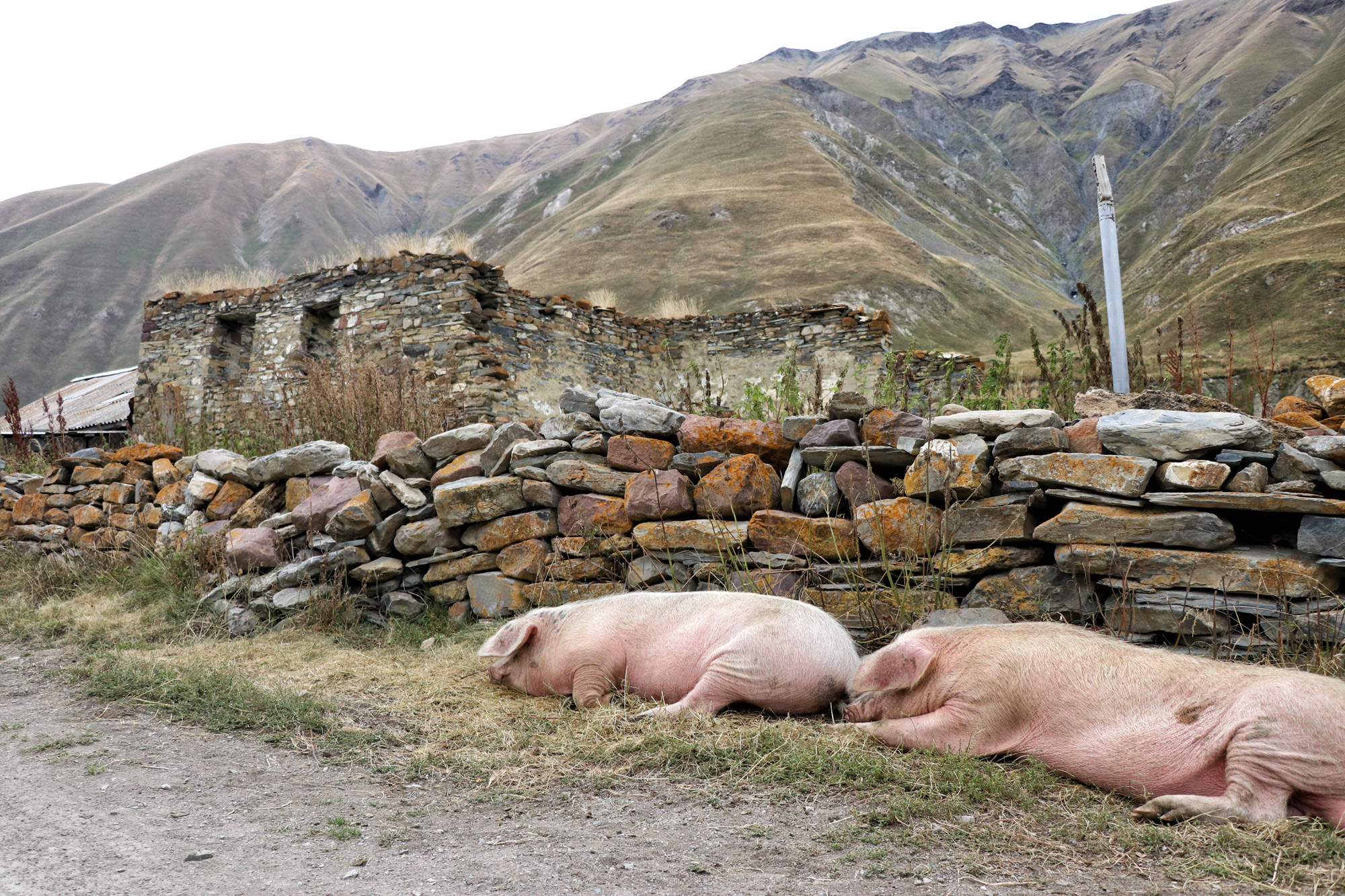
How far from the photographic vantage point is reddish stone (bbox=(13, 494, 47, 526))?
314 inches

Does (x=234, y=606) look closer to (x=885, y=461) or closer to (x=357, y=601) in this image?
(x=357, y=601)

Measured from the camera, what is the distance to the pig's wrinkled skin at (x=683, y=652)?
3.30 meters

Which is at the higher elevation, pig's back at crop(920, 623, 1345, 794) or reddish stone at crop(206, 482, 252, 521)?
reddish stone at crop(206, 482, 252, 521)

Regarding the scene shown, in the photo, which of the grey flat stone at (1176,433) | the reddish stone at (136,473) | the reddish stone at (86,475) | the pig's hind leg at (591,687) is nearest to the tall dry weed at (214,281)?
the reddish stone at (86,475)

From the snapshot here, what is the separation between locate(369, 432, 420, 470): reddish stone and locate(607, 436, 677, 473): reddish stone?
176cm

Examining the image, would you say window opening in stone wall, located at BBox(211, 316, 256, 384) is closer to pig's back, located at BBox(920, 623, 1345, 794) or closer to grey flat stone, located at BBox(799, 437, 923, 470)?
grey flat stone, located at BBox(799, 437, 923, 470)

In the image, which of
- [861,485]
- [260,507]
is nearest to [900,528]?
[861,485]

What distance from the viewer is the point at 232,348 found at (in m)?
13.2

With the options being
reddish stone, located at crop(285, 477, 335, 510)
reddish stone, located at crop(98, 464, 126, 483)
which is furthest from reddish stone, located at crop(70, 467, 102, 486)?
reddish stone, located at crop(285, 477, 335, 510)

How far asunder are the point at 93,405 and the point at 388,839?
21.7 meters

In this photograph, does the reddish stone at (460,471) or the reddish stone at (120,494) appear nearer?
the reddish stone at (460,471)

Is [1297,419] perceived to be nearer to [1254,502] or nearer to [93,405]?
[1254,502]

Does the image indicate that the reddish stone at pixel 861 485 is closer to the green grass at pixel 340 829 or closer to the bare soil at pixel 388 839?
the bare soil at pixel 388 839

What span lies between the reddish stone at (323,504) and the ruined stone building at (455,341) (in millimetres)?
4356
